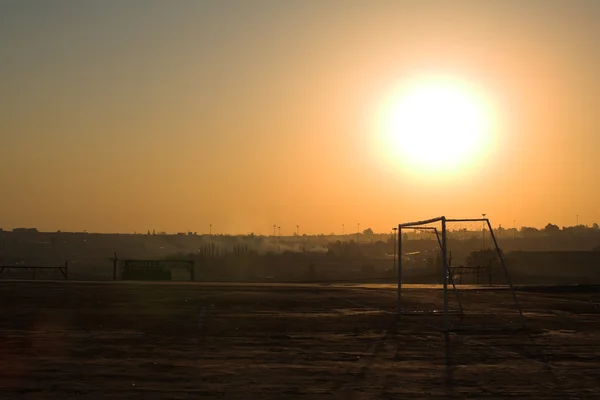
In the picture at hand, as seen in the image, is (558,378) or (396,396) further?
(558,378)

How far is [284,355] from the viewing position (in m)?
15.6

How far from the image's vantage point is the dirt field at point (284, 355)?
1173cm

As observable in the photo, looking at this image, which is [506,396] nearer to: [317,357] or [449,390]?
Answer: [449,390]

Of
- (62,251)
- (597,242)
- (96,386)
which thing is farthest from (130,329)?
(597,242)

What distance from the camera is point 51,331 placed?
64.6 feet

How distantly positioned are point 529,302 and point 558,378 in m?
23.1

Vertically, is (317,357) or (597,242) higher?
(597,242)

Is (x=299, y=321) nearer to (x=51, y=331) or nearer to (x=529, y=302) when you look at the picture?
(x=51, y=331)

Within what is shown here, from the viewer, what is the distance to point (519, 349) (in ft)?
55.8

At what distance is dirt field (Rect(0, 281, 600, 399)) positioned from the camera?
11.7 meters

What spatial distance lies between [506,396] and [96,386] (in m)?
6.47

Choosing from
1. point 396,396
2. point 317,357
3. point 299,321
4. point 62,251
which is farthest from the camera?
point 62,251

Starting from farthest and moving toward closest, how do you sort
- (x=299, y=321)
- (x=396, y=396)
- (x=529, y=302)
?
(x=529, y=302), (x=299, y=321), (x=396, y=396)

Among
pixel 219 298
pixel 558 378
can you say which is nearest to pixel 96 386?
pixel 558 378
